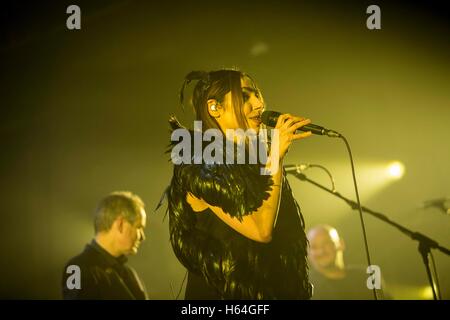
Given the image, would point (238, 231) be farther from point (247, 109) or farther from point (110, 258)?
point (110, 258)

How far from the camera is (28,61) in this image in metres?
2.57

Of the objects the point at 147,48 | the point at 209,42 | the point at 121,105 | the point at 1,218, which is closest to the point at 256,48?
the point at 209,42

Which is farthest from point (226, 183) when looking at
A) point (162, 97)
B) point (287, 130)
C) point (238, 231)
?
point (162, 97)

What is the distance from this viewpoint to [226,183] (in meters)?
1.54

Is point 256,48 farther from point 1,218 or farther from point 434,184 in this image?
point 1,218

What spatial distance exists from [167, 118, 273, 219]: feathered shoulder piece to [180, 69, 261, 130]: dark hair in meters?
0.11

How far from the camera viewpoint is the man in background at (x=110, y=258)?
Result: 1.84 metres

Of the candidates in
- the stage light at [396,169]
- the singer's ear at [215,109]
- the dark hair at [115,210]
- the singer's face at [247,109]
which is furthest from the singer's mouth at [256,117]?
the stage light at [396,169]

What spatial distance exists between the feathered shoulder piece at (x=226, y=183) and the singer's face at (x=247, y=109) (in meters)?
0.09

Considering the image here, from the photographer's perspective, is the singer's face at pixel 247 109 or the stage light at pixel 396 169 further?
the stage light at pixel 396 169

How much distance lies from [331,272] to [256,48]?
51.1 inches

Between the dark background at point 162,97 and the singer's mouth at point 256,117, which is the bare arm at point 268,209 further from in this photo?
the dark background at point 162,97

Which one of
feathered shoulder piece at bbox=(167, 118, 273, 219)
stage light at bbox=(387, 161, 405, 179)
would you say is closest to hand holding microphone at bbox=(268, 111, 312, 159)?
feathered shoulder piece at bbox=(167, 118, 273, 219)

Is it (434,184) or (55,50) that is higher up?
(55,50)
